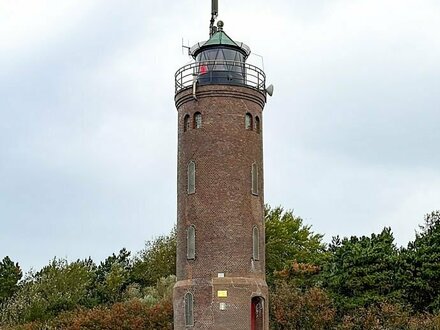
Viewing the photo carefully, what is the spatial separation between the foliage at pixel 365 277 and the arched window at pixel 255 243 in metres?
15.5

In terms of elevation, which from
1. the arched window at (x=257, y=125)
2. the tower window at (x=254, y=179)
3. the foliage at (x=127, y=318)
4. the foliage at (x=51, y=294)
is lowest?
the foliage at (x=127, y=318)

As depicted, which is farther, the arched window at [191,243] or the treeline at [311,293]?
the treeline at [311,293]

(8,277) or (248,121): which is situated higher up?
(248,121)

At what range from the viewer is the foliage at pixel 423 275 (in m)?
48.1

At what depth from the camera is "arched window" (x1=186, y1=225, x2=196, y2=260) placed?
34.3 meters

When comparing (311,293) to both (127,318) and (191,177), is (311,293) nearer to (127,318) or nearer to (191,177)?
(127,318)

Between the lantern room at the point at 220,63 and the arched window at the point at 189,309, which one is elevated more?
the lantern room at the point at 220,63

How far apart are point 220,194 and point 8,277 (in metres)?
52.6

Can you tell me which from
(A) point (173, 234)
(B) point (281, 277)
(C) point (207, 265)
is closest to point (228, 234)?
(C) point (207, 265)

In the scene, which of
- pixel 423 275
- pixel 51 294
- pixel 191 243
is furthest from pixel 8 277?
pixel 191 243

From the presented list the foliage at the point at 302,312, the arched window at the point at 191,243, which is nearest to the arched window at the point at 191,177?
the arched window at the point at 191,243

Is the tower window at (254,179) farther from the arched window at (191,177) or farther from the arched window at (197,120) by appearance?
the arched window at (197,120)

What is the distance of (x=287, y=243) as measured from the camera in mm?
67500

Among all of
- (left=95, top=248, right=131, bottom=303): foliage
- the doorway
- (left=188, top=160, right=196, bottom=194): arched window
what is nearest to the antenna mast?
(left=188, top=160, right=196, bottom=194): arched window
